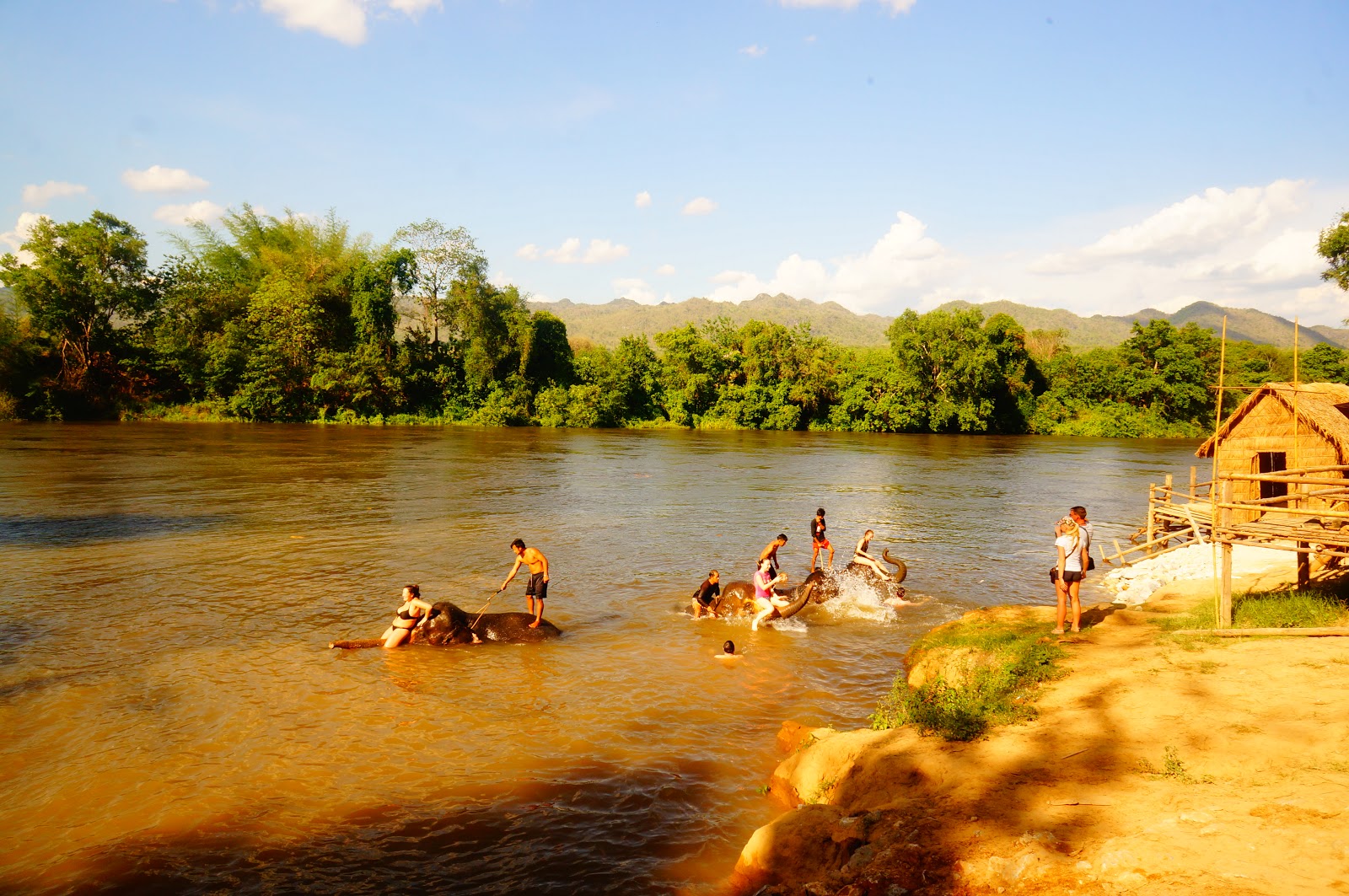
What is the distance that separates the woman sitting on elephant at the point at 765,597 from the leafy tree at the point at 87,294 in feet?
225

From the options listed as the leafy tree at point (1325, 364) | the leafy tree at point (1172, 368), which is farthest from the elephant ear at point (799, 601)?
the leafy tree at point (1172, 368)

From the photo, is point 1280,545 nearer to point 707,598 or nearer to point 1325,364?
point 707,598

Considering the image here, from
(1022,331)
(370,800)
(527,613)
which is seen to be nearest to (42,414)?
(527,613)

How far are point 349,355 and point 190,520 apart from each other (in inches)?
1905

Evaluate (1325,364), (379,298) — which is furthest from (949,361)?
(379,298)

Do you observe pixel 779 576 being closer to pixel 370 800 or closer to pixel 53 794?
pixel 370 800

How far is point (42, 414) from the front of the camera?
60250mm

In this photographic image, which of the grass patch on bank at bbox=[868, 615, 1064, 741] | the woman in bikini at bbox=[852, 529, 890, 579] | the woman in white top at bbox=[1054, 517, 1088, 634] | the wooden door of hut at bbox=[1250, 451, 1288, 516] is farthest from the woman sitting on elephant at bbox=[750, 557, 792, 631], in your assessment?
the wooden door of hut at bbox=[1250, 451, 1288, 516]

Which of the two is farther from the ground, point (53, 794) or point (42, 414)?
point (42, 414)

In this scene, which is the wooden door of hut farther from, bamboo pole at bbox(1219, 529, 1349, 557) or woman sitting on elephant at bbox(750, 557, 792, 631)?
woman sitting on elephant at bbox(750, 557, 792, 631)

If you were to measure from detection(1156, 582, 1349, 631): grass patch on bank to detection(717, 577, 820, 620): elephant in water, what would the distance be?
21.6 ft

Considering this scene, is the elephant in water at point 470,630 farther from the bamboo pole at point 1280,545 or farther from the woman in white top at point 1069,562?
the bamboo pole at point 1280,545

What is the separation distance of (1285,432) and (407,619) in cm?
2412

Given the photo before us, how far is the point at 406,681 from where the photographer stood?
12508 mm
